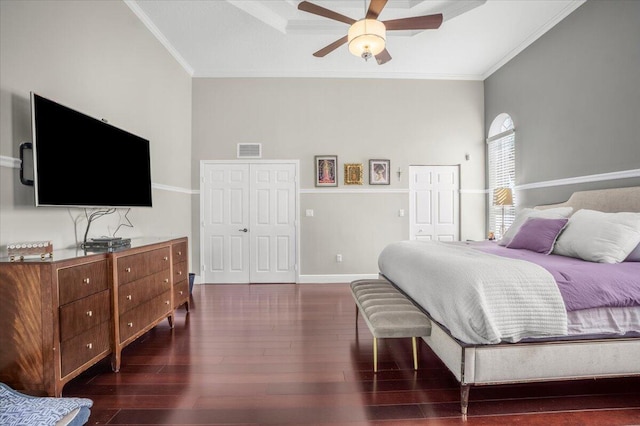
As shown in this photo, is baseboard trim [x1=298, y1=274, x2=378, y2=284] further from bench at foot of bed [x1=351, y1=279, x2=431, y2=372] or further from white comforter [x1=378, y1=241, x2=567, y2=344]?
white comforter [x1=378, y1=241, x2=567, y2=344]

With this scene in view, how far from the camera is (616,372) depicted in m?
1.76

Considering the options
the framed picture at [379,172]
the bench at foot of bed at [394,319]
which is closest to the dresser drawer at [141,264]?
the bench at foot of bed at [394,319]

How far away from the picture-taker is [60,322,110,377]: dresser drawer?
1.74 meters

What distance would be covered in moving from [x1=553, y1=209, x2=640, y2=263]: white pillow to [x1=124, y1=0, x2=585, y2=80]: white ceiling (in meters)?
2.61

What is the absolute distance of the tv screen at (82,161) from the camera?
6.52 feet

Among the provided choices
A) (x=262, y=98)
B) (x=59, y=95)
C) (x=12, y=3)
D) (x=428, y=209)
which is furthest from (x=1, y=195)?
(x=428, y=209)

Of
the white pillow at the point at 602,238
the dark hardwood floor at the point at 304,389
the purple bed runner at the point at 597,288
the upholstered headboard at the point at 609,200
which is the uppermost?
the upholstered headboard at the point at 609,200

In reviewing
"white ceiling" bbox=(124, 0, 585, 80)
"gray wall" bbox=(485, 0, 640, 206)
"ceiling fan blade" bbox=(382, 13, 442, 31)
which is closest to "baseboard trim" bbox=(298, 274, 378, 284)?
"gray wall" bbox=(485, 0, 640, 206)

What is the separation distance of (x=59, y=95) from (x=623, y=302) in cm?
418

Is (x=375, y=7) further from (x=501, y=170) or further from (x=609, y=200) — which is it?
(x=501, y=170)

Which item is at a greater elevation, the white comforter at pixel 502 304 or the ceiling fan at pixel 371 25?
the ceiling fan at pixel 371 25

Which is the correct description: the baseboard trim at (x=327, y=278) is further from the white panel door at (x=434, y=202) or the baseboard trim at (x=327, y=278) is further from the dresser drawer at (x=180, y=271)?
the dresser drawer at (x=180, y=271)

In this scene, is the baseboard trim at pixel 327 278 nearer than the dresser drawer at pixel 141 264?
No

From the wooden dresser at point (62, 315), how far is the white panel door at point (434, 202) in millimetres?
4183
